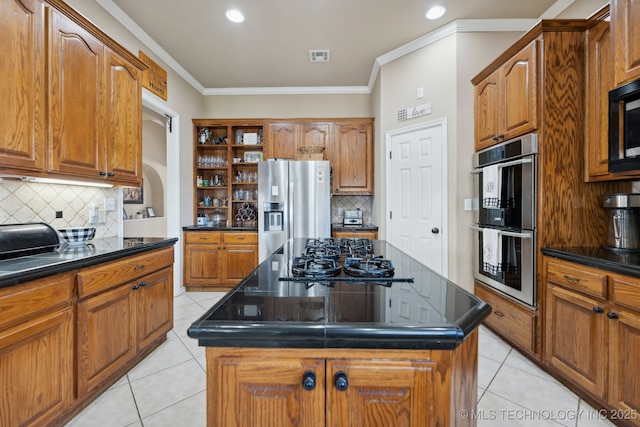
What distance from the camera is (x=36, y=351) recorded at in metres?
1.33

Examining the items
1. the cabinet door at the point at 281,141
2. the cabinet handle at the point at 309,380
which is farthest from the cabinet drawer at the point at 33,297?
the cabinet door at the point at 281,141

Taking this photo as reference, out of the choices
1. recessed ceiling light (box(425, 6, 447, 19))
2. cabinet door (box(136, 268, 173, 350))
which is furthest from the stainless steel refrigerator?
recessed ceiling light (box(425, 6, 447, 19))

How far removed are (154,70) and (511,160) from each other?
12.1 ft

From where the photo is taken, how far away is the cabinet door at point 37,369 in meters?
1.22

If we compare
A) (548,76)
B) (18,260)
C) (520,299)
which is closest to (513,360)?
(520,299)

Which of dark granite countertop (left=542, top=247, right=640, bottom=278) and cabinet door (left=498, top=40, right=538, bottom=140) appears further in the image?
cabinet door (left=498, top=40, right=538, bottom=140)

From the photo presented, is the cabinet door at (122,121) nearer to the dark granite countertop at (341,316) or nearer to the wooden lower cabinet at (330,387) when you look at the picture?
the dark granite countertop at (341,316)

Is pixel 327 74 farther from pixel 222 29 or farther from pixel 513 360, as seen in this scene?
pixel 513 360

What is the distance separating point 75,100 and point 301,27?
6.92 feet

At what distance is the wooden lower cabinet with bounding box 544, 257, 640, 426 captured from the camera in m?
1.41

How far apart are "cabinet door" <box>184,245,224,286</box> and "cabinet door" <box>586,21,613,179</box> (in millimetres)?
3865

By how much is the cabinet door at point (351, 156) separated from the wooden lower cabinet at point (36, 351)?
3234mm

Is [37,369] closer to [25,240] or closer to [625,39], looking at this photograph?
[25,240]

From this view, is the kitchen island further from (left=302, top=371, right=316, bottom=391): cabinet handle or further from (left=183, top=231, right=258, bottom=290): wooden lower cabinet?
(left=183, top=231, right=258, bottom=290): wooden lower cabinet
